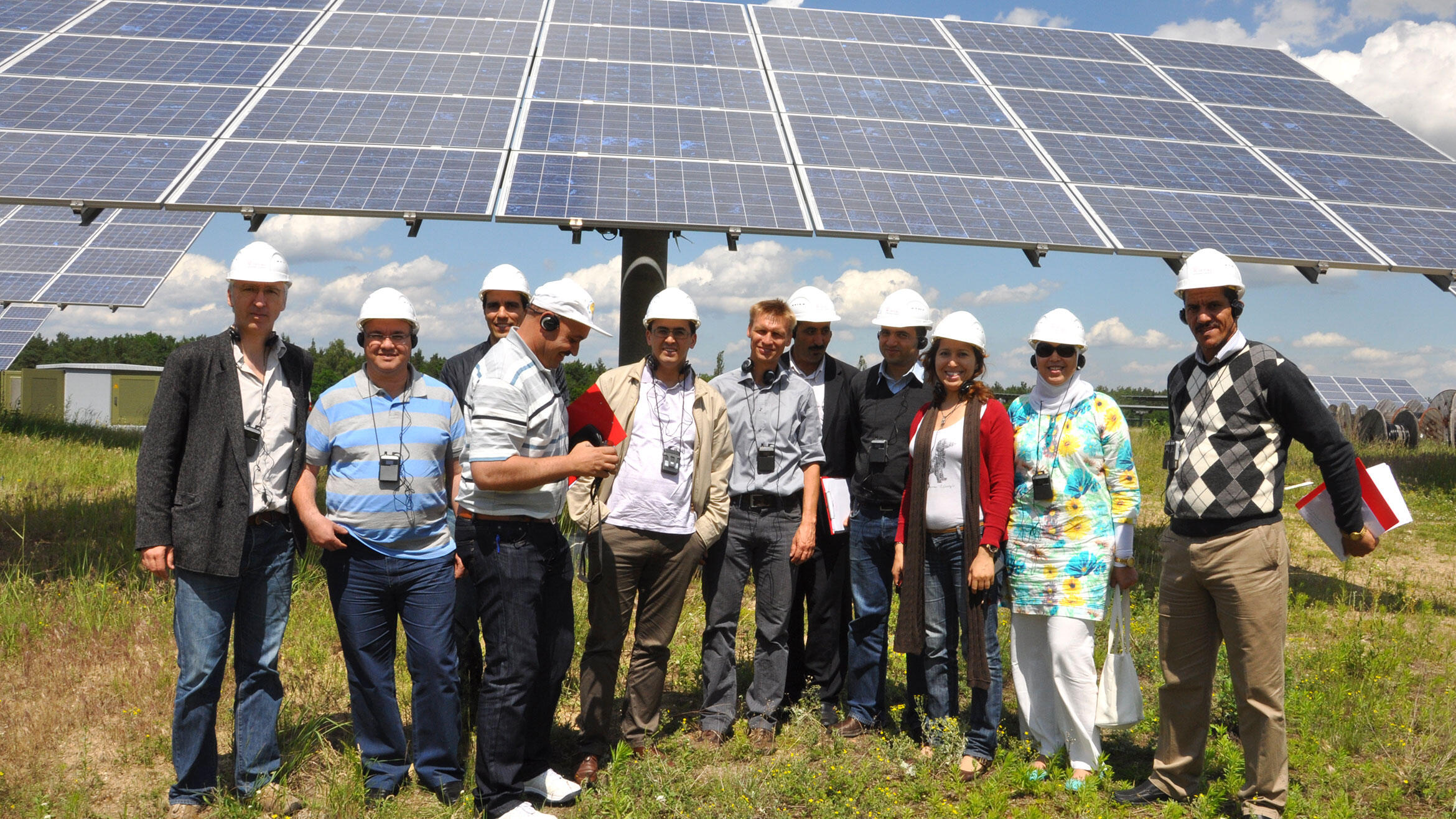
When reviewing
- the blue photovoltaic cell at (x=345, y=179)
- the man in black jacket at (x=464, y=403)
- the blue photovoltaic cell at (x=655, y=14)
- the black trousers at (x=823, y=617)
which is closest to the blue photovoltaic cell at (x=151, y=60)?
the blue photovoltaic cell at (x=345, y=179)

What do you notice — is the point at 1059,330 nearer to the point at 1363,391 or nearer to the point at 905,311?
the point at 905,311

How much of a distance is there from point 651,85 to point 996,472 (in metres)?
6.89

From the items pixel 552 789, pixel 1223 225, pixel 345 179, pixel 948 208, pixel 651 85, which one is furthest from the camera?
pixel 651 85

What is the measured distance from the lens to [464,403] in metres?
4.70

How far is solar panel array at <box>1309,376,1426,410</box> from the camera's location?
27.2 m

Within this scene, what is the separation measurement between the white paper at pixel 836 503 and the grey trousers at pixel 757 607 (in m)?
0.20

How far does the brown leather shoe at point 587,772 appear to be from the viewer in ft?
15.1

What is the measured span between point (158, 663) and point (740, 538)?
12.3 ft

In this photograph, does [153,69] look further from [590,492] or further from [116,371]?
[116,371]

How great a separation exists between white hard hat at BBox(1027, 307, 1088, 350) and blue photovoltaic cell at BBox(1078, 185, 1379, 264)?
372 cm

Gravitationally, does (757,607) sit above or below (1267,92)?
below

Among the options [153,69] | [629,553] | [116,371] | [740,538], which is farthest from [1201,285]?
[116,371]

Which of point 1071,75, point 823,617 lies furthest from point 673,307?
point 1071,75

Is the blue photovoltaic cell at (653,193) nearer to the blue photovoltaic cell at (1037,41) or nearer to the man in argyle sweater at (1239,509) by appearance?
the man in argyle sweater at (1239,509)
